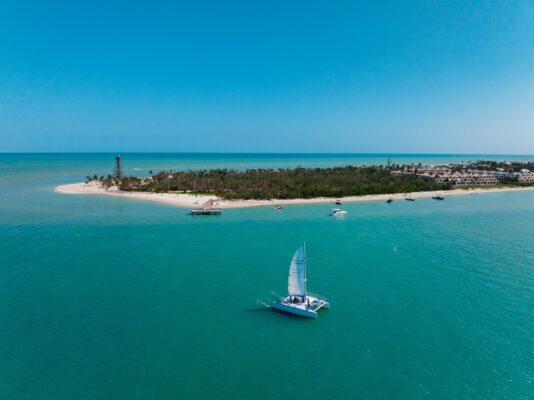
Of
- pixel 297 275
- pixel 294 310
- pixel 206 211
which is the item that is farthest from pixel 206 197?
pixel 294 310

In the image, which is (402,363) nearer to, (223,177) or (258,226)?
(258,226)

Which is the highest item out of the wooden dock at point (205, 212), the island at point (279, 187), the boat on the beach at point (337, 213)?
the island at point (279, 187)

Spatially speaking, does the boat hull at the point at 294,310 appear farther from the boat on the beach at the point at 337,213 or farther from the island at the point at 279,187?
the island at the point at 279,187

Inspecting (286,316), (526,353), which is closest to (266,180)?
(286,316)

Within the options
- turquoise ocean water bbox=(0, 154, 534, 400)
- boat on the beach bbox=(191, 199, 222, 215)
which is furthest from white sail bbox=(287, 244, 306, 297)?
boat on the beach bbox=(191, 199, 222, 215)

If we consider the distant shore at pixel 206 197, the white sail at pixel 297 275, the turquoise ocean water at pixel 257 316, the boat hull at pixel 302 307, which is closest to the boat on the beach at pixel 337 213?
the turquoise ocean water at pixel 257 316

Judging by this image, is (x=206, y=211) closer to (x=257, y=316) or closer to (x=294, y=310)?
(x=257, y=316)

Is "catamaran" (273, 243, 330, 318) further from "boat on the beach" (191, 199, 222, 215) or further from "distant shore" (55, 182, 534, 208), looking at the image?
"distant shore" (55, 182, 534, 208)
